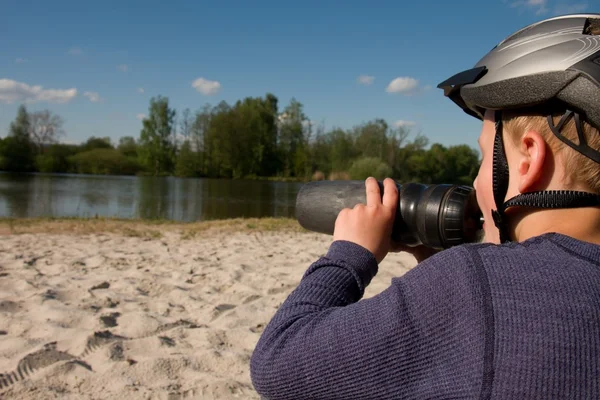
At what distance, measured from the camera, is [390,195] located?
49.8 inches

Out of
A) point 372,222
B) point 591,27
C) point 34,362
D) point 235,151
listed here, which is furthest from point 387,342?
point 235,151

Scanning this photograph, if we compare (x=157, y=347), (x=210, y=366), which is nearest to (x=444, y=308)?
(x=210, y=366)

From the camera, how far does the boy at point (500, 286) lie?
2.66 ft

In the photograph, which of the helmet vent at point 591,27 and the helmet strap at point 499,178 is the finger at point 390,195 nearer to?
the helmet strap at point 499,178

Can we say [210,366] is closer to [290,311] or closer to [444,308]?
[290,311]

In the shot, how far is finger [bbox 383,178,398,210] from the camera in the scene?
4.11 feet

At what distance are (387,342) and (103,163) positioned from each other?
200 ft

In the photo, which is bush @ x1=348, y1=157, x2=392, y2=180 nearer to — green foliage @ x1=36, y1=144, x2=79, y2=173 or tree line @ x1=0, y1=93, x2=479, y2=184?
tree line @ x1=0, y1=93, x2=479, y2=184

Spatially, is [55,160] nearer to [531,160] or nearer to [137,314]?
[137,314]

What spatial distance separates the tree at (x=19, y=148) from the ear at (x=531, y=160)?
188ft

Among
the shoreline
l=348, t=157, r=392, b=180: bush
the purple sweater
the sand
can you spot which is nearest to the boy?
the purple sweater

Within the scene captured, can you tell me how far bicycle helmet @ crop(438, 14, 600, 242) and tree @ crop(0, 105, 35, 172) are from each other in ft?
188

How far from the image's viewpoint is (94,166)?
5653 cm

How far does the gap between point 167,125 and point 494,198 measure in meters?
63.9
